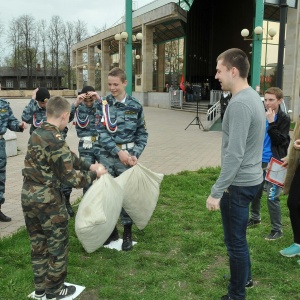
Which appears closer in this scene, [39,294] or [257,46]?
[39,294]

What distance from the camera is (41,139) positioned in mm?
2799

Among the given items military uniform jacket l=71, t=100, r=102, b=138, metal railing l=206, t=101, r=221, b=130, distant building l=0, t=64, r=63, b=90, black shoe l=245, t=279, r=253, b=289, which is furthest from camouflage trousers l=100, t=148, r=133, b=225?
distant building l=0, t=64, r=63, b=90

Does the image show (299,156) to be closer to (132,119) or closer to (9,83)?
(132,119)

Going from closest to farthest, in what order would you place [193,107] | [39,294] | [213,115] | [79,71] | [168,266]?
[39,294], [168,266], [213,115], [193,107], [79,71]

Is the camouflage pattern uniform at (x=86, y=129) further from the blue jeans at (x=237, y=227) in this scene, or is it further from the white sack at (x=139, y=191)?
the blue jeans at (x=237, y=227)

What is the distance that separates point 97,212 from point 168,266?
4.14 feet

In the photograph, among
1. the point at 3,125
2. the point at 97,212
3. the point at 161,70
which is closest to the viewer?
the point at 97,212

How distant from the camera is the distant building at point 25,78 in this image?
76.4 meters

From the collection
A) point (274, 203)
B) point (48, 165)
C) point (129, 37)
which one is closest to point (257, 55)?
point (129, 37)

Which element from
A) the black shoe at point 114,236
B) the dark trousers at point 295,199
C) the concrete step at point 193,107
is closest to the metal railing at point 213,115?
the concrete step at point 193,107

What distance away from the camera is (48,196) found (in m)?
2.88

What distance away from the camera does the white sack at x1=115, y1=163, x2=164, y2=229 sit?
12.8ft

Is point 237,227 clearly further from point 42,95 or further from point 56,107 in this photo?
point 42,95

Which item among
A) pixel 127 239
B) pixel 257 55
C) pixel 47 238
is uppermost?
pixel 257 55
